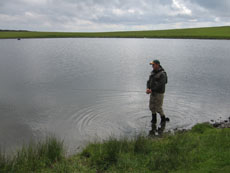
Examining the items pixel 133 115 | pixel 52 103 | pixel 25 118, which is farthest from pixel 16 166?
pixel 52 103

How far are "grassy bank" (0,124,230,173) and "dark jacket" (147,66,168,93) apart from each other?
3.07 meters

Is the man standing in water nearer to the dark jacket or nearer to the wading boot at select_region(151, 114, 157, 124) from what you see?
the dark jacket

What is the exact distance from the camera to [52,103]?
15781 mm

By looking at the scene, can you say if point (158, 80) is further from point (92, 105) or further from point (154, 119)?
Result: point (92, 105)

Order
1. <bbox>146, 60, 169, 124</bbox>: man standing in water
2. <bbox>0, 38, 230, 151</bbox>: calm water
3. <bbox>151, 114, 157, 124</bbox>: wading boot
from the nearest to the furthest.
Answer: <bbox>146, 60, 169, 124</bbox>: man standing in water → <bbox>0, 38, 230, 151</bbox>: calm water → <bbox>151, 114, 157, 124</bbox>: wading boot

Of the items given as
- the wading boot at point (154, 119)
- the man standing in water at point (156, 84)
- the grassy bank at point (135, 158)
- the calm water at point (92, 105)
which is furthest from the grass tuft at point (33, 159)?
the wading boot at point (154, 119)

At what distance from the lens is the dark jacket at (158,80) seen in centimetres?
1083

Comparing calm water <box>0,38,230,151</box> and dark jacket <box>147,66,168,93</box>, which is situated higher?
dark jacket <box>147,66,168,93</box>

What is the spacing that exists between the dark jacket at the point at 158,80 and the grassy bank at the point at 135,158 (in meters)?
3.07

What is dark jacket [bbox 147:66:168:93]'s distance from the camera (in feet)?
35.5

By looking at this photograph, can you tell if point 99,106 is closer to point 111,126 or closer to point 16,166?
point 111,126

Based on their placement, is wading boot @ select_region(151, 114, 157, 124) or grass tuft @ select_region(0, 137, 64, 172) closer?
grass tuft @ select_region(0, 137, 64, 172)

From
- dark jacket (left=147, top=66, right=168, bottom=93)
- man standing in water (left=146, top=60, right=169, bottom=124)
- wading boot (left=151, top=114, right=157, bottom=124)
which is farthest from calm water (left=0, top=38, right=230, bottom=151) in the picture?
dark jacket (left=147, top=66, right=168, bottom=93)

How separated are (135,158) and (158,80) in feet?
15.2
